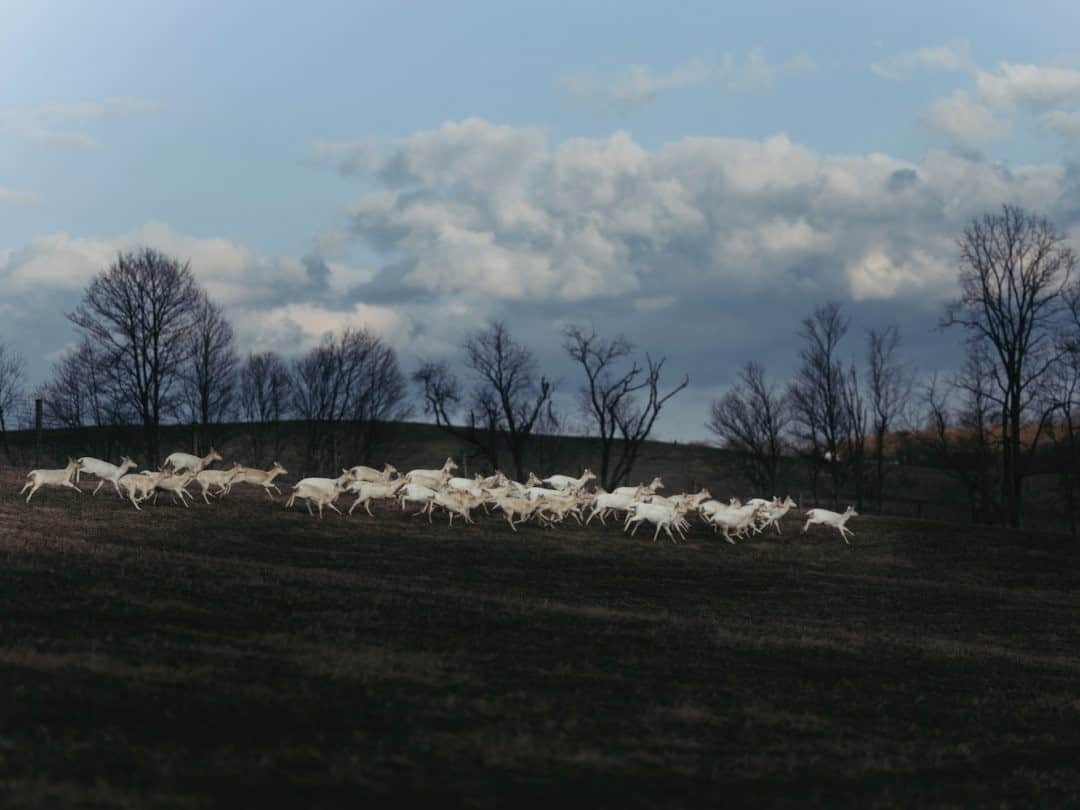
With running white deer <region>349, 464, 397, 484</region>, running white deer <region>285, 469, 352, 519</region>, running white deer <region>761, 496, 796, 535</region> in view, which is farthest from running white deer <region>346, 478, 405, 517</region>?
running white deer <region>761, 496, 796, 535</region>

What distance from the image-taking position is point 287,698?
12180 mm

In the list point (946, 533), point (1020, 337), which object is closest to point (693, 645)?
point (946, 533)

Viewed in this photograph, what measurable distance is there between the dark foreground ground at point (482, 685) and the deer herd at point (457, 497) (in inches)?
229

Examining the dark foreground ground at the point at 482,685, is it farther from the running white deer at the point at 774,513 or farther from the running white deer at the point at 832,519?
the running white deer at the point at 832,519

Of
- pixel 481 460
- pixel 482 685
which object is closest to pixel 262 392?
pixel 481 460

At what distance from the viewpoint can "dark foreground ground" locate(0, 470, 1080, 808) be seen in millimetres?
10273

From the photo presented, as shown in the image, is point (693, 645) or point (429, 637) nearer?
point (429, 637)

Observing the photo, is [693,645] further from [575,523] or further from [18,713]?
[575,523]

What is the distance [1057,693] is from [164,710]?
45.9 ft

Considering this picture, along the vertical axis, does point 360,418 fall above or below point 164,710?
above

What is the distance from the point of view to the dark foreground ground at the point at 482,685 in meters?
10.3

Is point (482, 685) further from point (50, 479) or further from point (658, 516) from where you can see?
point (50, 479)

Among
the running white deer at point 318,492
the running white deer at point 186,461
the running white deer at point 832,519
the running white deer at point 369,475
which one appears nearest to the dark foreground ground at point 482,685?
the running white deer at point 318,492

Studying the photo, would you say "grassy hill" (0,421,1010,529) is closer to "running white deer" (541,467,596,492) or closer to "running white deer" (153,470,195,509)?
"running white deer" (541,467,596,492)
